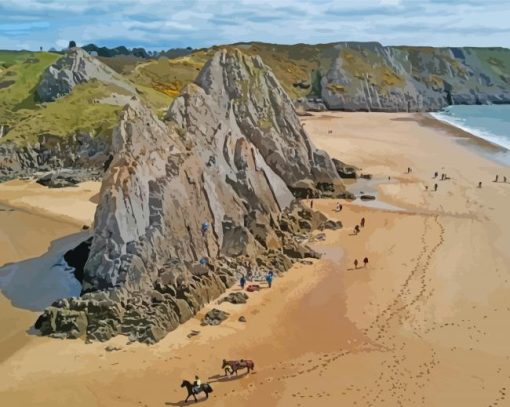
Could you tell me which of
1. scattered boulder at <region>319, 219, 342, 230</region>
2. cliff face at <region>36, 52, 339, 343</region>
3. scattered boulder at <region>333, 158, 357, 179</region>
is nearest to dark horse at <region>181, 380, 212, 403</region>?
cliff face at <region>36, 52, 339, 343</region>

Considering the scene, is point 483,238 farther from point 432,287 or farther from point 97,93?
point 97,93

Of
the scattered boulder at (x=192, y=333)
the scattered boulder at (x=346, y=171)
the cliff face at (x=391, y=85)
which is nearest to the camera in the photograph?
the scattered boulder at (x=192, y=333)

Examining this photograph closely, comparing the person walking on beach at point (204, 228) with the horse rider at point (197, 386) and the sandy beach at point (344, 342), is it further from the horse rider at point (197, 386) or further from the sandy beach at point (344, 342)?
the horse rider at point (197, 386)

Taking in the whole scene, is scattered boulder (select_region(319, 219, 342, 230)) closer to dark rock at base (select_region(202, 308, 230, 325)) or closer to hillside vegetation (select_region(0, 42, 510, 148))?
dark rock at base (select_region(202, 308, 230, 325))

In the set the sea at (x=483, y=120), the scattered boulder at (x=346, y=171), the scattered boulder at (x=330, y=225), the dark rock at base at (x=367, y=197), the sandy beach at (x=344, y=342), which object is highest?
the sea at (x=483, y=120)

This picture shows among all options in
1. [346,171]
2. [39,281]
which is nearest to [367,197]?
[346,171]

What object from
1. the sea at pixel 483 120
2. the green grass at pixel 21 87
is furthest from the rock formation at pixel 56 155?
the sea at pixel 483 120

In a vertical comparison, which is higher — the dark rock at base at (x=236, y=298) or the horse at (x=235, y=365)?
the dark rock at base at (x=236, y=298)

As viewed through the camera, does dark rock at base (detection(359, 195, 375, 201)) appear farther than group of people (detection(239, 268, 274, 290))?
Yes
